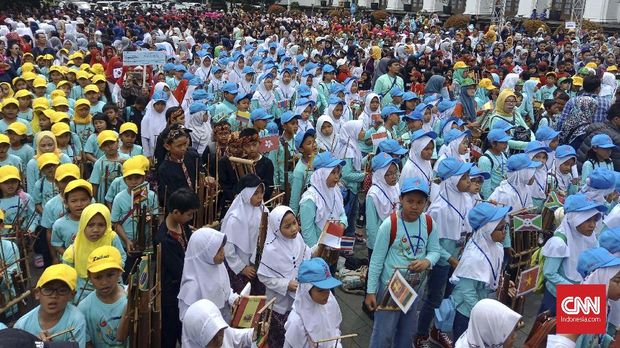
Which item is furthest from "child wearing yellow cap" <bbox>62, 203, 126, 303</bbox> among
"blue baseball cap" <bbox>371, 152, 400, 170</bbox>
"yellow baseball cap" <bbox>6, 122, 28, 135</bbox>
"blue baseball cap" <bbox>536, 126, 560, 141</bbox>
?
"blue baseball cap" <bbox>536, 126, 560, 141</bbox>

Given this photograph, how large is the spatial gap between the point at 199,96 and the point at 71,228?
203 inches

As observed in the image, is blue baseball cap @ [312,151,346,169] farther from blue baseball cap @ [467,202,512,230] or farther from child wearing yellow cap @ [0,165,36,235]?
child wearing yellow cap @ [0,165,36,235]

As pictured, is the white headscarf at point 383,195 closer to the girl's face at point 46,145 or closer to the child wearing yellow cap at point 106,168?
the child wearing yellow cap at point 106,168

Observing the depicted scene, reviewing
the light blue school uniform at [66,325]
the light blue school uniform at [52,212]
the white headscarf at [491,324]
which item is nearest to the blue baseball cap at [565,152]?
the white headscarf at [491,324]

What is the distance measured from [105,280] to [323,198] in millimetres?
2492

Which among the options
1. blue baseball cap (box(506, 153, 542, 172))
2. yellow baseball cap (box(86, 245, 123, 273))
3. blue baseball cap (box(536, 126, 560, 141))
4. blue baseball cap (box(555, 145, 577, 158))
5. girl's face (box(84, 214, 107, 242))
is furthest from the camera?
blue baseball cap (box(536, 126, 560, 141))

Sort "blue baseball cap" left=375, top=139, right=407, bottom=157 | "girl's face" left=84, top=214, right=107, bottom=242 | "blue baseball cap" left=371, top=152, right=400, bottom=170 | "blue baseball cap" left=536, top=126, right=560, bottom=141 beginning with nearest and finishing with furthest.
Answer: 1. "girl's face" left=84, top=214, right=107, bottom=242
2. "blue baseball cap" left=371, top=152, right=400, bottom=170
3. "blue baseball cap" left=375, top=139, right=407, bottom=157
4. "blue baseball cap" left=536, top=126, right=560, bottom=141

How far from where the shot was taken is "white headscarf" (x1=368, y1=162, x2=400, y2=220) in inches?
230

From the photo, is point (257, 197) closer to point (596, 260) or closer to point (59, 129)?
point (596, 260)

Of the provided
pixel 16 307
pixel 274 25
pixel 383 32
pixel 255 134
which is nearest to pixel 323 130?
pixel 255 134

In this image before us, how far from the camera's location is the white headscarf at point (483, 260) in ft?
15.4

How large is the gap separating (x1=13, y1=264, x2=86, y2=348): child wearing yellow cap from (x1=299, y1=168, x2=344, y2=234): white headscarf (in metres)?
2.53

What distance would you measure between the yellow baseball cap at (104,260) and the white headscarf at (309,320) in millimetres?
1272

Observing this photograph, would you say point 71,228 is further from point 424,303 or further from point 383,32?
point 383,32
